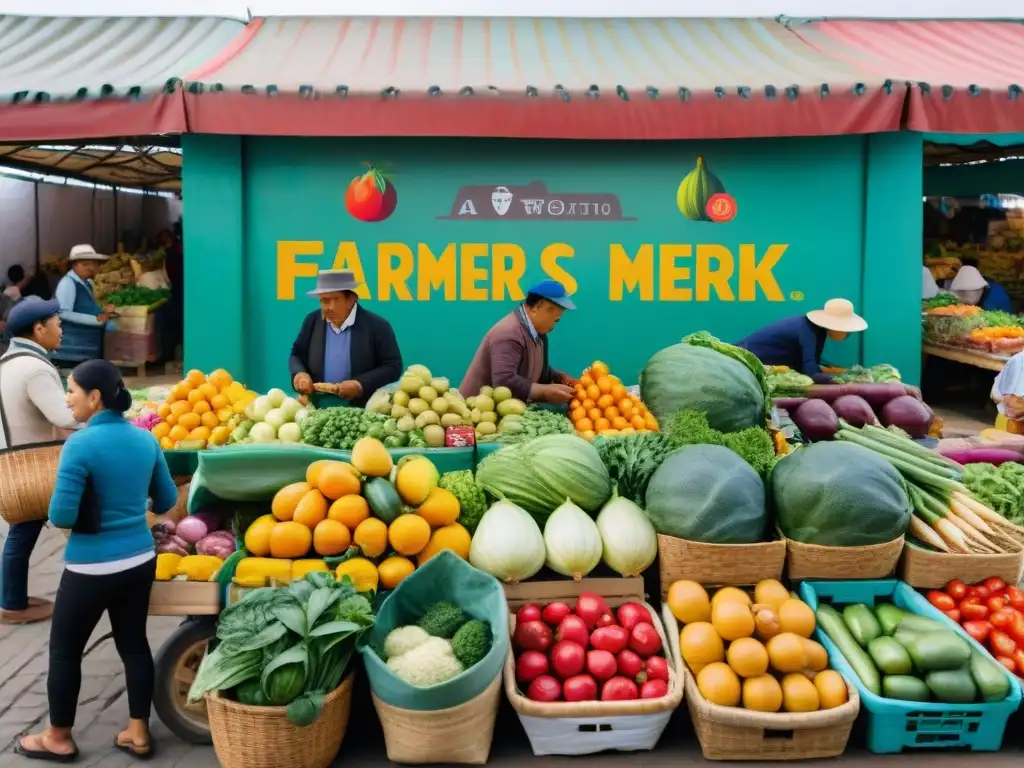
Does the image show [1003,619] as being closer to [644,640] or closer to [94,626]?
[644,640]

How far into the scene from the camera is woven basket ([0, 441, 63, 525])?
5.28 m

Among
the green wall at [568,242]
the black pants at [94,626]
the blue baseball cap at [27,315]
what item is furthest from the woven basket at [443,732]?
the green wall at [568,242]

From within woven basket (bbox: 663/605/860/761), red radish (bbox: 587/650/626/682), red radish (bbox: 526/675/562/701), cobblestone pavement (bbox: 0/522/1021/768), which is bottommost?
cobblestone pavement (bbox: 0/522/1021/768)

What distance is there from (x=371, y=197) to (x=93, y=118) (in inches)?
92.9

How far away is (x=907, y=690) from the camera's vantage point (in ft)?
13.7

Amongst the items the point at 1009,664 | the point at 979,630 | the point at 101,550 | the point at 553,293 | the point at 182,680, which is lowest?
the point at 182,680

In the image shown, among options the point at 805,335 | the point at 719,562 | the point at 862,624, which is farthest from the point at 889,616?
the point at 805,335

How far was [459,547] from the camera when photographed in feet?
15.6

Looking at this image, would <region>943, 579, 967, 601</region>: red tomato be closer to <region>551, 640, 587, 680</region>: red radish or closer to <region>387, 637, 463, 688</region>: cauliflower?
<region>551, 640, 587, 680</region>: red radish

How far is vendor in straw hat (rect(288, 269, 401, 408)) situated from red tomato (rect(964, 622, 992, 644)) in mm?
3855

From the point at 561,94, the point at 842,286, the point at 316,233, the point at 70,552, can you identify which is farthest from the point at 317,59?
the point at 70,552

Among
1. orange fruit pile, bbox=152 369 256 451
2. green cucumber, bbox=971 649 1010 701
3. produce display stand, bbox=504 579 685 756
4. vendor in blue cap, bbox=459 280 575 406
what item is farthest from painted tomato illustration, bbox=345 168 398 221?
green cucumber, bbox=971 649 1010 701

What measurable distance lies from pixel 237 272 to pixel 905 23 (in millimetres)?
7821

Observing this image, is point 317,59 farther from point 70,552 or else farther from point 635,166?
point 70,552
